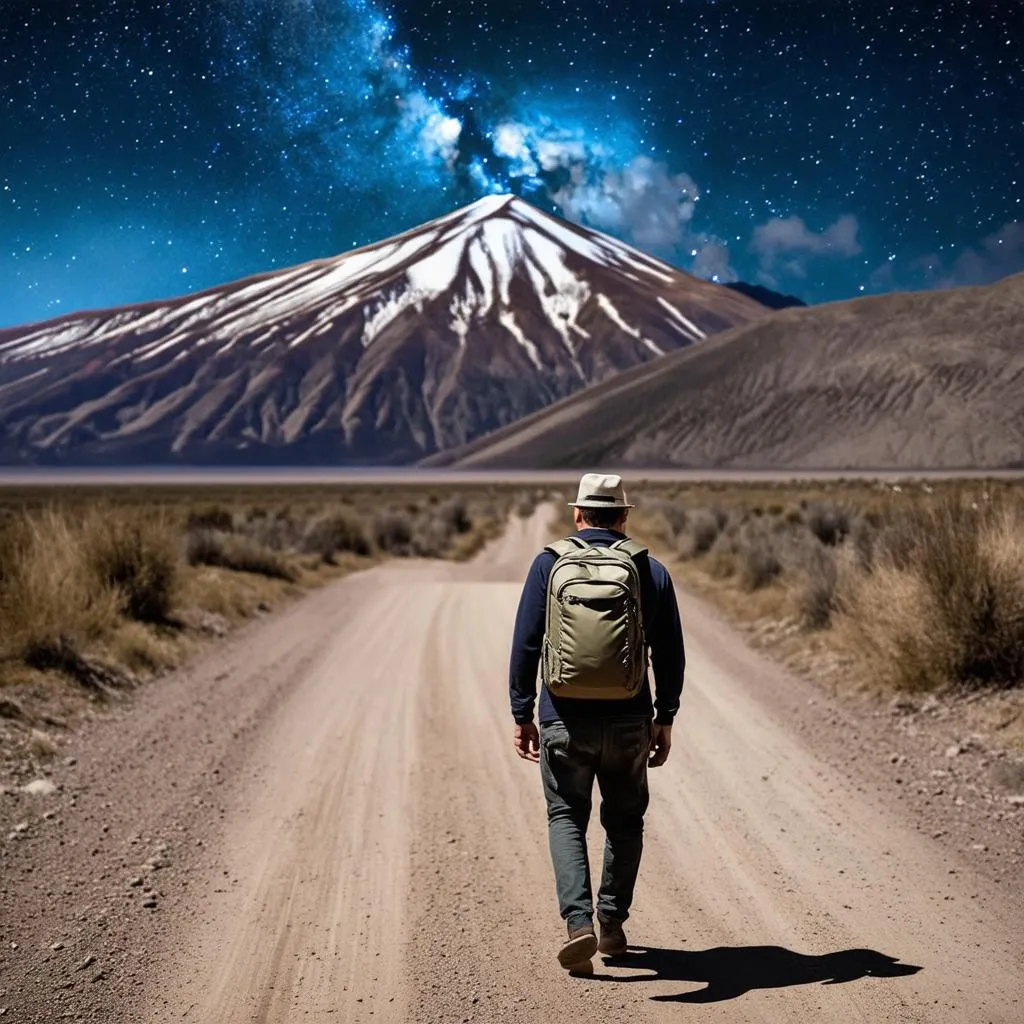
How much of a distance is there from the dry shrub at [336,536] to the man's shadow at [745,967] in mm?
20873

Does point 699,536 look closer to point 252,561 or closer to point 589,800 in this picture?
point 252,561

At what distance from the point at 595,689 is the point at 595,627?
243 mm

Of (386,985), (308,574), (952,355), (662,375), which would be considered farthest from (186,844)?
(662,375)

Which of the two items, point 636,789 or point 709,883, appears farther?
point 709,883

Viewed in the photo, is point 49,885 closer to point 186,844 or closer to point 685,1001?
point 186,844

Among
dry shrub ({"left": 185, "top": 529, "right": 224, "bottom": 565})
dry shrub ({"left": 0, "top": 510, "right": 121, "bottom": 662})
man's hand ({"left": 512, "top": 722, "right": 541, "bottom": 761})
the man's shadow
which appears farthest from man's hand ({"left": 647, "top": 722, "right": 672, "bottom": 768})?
dry shrub ({"left": 185, "top": 529, "right": 224, "bottom": 565})

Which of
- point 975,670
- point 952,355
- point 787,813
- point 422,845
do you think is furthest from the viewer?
point 952,355

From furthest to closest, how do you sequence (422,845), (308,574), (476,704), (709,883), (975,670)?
(308,574) < (476,704) < (975,670) < (422,845) < (709,883)

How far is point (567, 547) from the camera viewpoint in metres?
4.34

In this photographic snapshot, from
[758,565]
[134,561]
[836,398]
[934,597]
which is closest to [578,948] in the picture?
[934,597]

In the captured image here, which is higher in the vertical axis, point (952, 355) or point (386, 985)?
point (952, 355)

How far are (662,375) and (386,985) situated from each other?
146203 millimetres

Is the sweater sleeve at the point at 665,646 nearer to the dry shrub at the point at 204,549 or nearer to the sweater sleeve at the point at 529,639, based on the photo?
the sweater sleeve at the point at 529,639

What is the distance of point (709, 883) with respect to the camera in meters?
5.42
